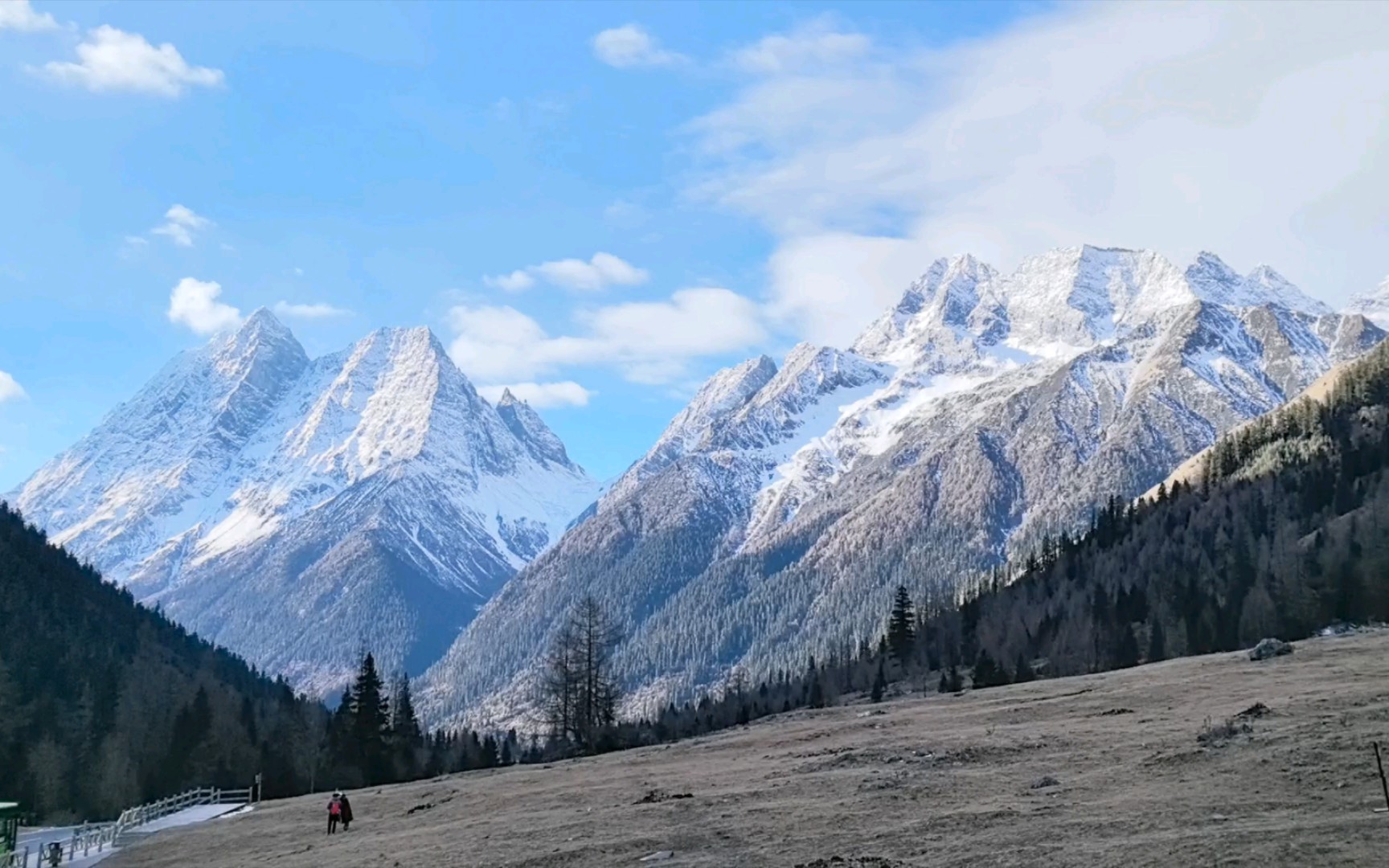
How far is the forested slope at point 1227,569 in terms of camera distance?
10988 centimetres

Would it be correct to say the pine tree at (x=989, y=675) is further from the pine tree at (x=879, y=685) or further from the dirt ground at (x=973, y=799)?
the dirt ground at (x=973, y=799)

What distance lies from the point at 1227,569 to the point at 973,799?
4869 inches

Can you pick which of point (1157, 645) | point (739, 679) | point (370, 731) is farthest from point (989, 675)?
point (739, 679)

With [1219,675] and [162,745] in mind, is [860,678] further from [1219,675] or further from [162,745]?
[1219,675]

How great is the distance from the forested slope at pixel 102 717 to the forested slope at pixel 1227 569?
87.7 m

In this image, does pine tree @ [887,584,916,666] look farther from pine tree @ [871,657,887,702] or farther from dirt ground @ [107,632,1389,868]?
dirt ground @ [107,632,1389,868]

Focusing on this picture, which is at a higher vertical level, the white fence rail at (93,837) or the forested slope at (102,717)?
the forested slope at (102,717)

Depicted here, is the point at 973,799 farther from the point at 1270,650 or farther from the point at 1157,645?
the point at 1157,645

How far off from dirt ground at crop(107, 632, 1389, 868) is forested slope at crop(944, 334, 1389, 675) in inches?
2285

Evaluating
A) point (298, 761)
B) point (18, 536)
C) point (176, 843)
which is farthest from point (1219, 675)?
point (18, 536)

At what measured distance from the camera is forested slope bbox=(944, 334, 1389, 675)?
10988 centimetres

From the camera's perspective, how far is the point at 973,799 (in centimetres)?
3005

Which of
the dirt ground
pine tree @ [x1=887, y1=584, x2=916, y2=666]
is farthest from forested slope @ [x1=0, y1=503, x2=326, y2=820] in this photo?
pine tree @ [x1=887, y1=584, x2=916, y2=666]

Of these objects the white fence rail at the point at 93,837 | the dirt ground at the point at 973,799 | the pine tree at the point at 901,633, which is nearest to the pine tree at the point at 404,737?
the white fence rail at the point at 93,837
